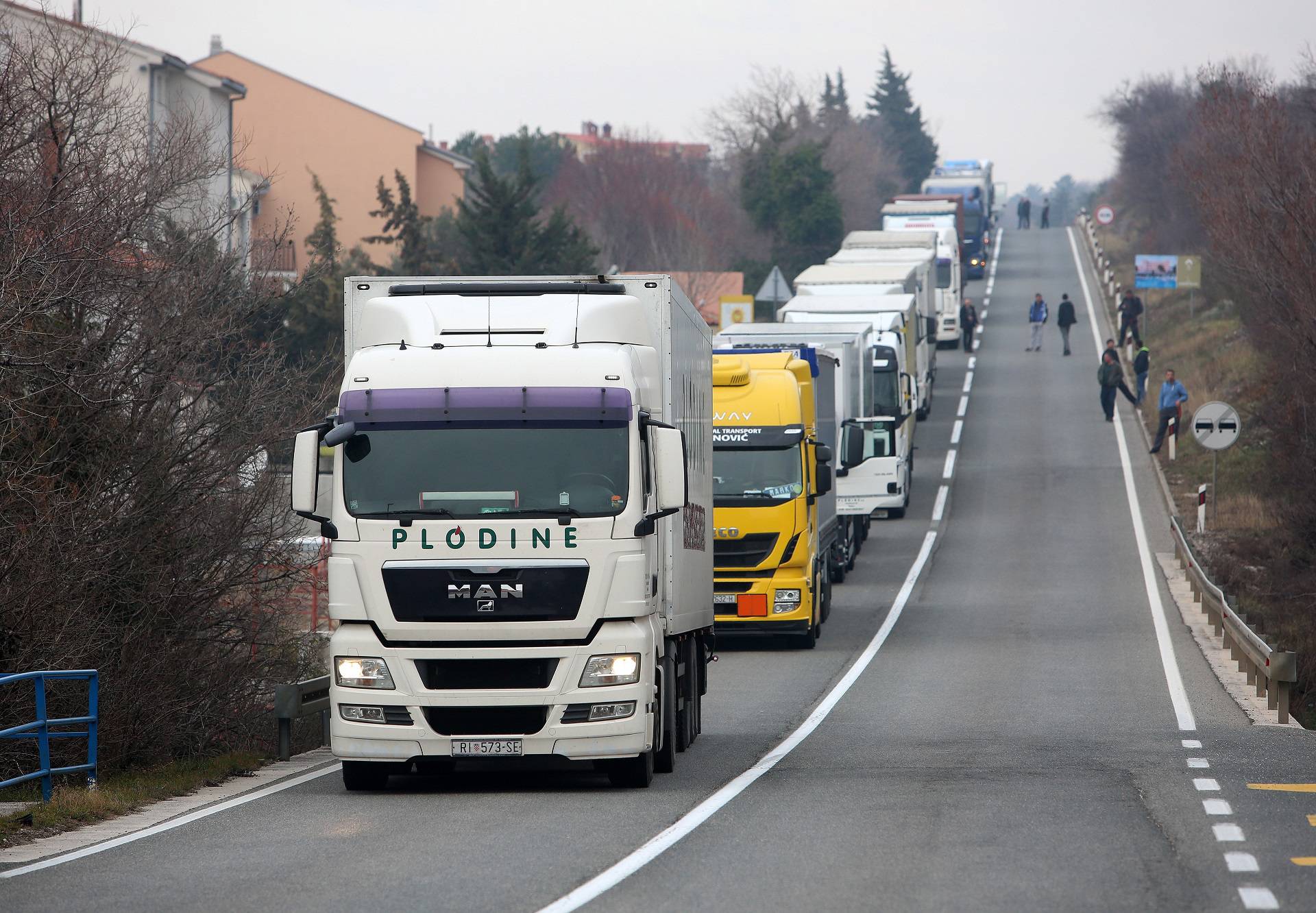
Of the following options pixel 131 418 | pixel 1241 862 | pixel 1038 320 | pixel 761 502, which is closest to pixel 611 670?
pixel 1241 862

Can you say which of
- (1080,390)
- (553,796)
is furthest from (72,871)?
(1080,390)

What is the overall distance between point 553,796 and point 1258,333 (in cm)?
3138

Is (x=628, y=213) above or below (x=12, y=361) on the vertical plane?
above

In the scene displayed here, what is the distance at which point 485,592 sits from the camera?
1189 centimetres

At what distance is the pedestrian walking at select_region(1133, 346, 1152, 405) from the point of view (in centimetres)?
4922

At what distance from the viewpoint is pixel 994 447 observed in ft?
154

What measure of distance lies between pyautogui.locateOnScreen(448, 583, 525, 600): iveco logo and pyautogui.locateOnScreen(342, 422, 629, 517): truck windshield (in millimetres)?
480

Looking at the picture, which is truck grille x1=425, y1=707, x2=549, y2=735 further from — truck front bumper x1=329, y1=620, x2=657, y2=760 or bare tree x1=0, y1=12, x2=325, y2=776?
bare tree x1=0, y1=12, x2=325, y2=776

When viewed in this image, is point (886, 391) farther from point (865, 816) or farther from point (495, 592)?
point (865, 816)

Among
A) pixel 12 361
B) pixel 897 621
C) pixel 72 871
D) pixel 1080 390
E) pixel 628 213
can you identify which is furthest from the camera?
pixel 628 213

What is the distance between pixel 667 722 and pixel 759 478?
10266mm

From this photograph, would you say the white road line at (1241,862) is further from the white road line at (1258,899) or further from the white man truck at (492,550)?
the white man truck at (492,550)

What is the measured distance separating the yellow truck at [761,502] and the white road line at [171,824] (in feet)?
30.7

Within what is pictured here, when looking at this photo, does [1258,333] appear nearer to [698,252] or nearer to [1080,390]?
[1080,390]
